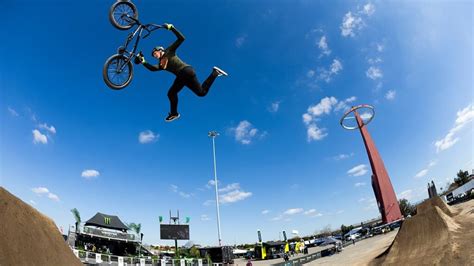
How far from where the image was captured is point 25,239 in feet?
24.7

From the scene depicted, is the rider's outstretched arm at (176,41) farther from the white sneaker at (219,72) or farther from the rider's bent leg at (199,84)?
the white sneaker at (219,72)

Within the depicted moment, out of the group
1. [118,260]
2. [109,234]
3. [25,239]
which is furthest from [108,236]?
[25,239]

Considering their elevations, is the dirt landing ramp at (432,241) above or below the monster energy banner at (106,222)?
below

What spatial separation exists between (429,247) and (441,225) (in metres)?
1.26

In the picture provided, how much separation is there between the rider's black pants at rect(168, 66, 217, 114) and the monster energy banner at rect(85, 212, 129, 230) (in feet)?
124

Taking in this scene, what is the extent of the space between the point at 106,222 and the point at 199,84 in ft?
138

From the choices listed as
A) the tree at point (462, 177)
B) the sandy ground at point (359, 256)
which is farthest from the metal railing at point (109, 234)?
the tree at point (462, 177)

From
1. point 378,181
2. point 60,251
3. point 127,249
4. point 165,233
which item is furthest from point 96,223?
point 378,181

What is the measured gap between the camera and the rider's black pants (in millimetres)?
8070

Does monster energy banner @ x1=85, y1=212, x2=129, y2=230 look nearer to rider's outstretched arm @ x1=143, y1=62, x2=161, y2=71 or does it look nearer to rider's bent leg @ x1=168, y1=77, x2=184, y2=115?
rider's bent leg @ x1=168, y1=77, x2=184, y2=115

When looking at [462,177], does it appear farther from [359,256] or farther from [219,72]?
[219,72]

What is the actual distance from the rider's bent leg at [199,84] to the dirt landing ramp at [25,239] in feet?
18.3

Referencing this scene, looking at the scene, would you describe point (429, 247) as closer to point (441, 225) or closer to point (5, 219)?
point (441, 225)

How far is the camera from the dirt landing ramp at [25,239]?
6879 millimetres
